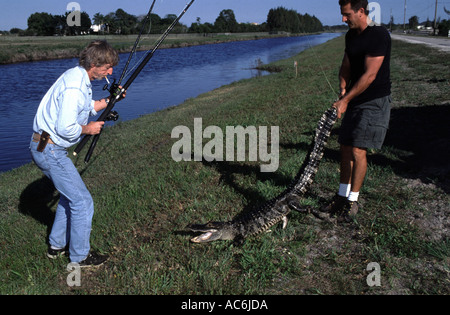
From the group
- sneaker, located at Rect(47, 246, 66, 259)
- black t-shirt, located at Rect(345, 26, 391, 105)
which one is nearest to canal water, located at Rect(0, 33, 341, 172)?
black t-shirt, located at Rect(345, 26, 391, 105)

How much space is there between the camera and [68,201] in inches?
144

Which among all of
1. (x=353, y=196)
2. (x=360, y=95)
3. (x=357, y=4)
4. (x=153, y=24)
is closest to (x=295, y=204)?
(x=353, y=196)

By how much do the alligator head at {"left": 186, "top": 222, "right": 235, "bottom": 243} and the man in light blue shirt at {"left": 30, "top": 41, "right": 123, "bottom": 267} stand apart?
49.7 inches

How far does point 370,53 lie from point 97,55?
9.33ft

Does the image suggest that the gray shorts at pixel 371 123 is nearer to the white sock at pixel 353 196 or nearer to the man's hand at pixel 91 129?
the white sock at pixel 353 196

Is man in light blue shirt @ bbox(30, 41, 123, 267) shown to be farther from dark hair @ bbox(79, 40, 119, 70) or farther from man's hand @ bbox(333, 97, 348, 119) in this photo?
man's hand @ bbox(333, 97, 348, 119)

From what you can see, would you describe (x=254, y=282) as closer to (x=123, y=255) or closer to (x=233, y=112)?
(x=123, y=255)

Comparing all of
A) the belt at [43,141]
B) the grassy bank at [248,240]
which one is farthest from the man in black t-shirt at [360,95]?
the belt at [43,141]

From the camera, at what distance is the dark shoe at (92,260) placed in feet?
12.1

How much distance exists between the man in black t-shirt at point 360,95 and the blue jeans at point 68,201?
2990 mm

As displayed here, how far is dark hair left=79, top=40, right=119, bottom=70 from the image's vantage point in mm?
3248

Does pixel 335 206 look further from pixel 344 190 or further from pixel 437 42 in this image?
pixel 437 42

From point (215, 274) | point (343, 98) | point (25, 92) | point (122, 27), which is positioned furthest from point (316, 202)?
point (25, 92)
